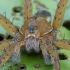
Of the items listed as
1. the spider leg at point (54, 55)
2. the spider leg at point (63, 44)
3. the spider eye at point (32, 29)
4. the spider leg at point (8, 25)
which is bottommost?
the spider leg at point (54, 55)

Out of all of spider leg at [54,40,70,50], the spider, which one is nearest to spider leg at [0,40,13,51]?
the spider

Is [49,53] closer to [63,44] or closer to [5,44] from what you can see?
[63,44]

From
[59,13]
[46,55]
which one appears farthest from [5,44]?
[59,13]

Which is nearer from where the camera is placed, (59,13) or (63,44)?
(63,44)

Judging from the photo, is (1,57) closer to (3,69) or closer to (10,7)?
(3,69)

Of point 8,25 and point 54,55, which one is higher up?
point 8,25

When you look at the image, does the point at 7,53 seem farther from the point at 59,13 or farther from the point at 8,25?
the point at 59,13

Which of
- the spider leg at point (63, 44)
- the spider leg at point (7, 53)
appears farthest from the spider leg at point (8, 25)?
the spider leg at point (63, 44)

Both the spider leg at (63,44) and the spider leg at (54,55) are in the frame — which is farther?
the spider leg at (63,44)

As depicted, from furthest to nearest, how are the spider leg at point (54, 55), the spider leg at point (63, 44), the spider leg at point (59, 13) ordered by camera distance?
the spider leg at point (59, 13) < the spider leg at point (63, 44) < the spider leg at point (54, 55)

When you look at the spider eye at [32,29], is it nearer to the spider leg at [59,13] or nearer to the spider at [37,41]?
the spider at [37,41]
